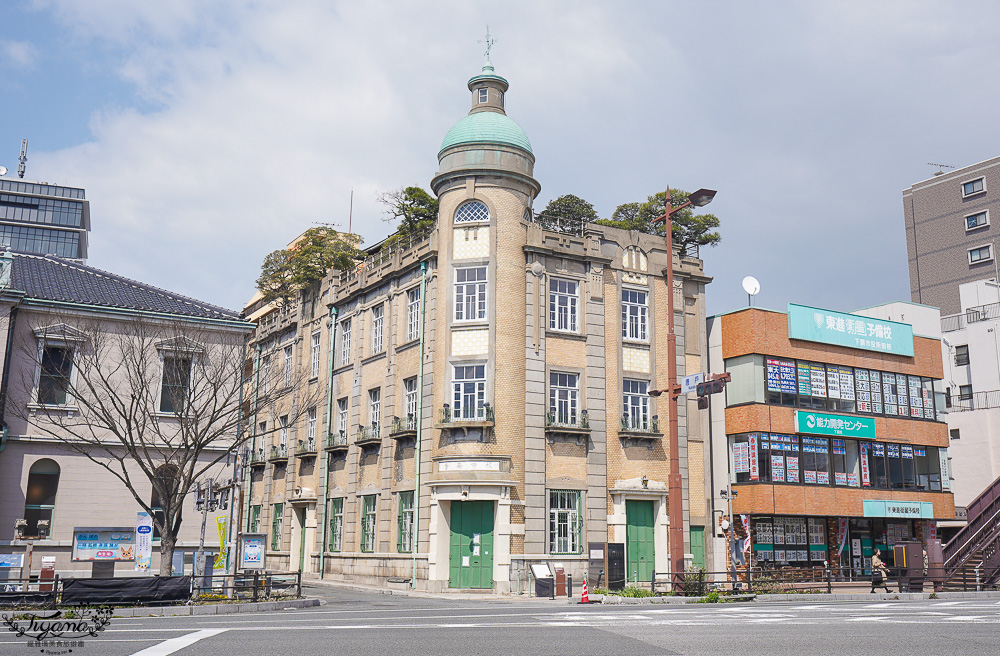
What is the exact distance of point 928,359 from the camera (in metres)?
46.5

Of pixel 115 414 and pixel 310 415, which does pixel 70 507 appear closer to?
pixel 115 414

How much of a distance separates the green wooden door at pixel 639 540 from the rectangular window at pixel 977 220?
5399cm

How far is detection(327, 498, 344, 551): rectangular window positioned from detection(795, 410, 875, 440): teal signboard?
2137 centimetres

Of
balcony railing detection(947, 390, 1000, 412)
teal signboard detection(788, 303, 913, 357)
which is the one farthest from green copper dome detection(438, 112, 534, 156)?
balcony railing detection(947, 390, 1000, 412)

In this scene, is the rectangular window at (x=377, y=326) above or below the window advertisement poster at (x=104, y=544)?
above

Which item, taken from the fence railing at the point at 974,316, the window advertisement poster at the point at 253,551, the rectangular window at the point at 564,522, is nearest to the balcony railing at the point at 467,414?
the rectangular window at the point at 564,522

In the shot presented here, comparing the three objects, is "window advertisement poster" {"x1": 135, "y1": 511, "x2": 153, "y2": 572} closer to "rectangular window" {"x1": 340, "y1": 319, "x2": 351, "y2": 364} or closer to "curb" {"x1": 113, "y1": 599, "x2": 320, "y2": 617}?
"curb" {"x1": 113, "y1": 599, "x2": 320, "y2": 617}

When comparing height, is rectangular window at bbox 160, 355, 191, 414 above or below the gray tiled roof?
below

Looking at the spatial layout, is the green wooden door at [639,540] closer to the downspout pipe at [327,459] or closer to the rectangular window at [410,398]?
the rectangular window at [410,398]

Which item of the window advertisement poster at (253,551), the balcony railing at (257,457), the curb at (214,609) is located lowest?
the curb at (214,609)

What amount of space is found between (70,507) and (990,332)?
167ft

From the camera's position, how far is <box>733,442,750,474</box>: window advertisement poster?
3978 cm

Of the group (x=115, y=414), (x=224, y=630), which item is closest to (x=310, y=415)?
(x=115, y=414)

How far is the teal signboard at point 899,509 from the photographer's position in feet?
138
